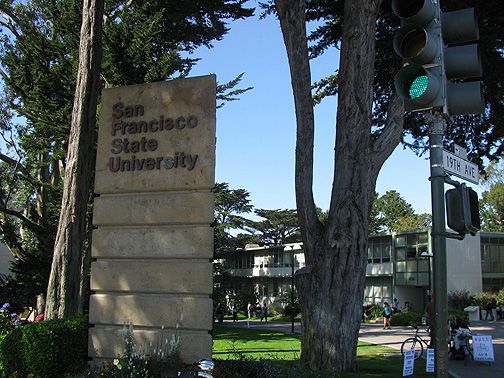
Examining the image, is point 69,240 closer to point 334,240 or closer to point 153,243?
point 153,243

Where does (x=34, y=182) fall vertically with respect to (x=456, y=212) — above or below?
above

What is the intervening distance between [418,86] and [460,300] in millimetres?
41936

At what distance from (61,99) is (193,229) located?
1529 cm

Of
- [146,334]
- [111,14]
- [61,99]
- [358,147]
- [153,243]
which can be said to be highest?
[111,14]

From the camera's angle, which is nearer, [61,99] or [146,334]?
[146,334]

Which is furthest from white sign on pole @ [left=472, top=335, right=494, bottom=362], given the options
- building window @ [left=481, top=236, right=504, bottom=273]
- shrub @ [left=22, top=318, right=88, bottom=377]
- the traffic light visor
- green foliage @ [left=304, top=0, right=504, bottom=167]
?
building window @ [left=481, top=236, right=504, bottom=273]

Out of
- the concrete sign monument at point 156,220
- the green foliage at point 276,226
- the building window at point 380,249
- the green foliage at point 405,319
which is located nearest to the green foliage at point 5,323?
the concrete sign monument at point 156,220

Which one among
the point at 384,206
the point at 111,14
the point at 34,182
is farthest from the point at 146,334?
the point at 384,206

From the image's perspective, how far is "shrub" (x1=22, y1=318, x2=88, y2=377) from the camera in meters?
7.82

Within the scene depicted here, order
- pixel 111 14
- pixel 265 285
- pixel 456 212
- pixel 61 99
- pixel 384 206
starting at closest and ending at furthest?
pixel 456 212 < pixel 61 99 < pixel 111 14 < pixel 265 285 < pixel 384 206

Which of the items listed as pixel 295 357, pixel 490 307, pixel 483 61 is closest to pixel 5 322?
pixel 295 357

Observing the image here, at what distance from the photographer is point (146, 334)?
8008mm

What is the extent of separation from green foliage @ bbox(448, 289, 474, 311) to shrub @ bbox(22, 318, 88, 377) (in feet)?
127

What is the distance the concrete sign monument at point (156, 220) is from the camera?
785 cm
